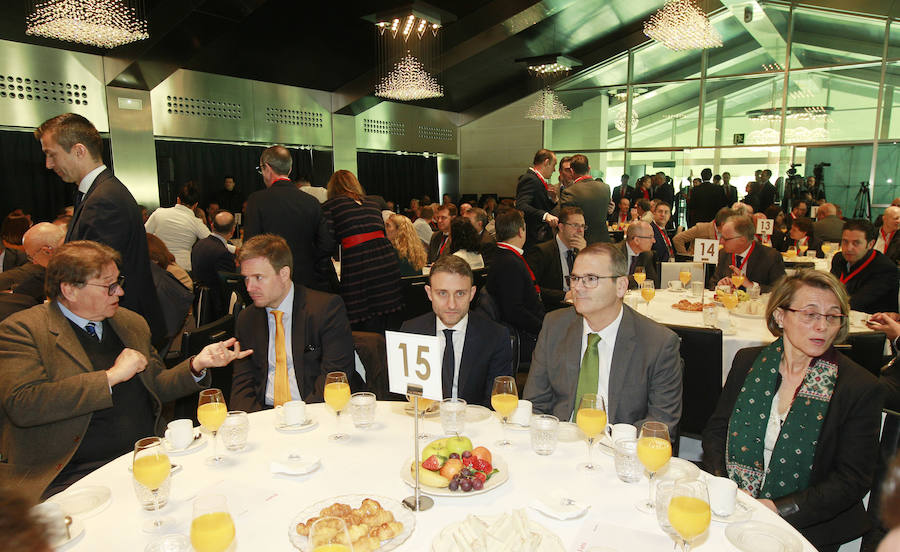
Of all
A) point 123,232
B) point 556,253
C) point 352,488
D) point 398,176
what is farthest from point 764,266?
point 398,176

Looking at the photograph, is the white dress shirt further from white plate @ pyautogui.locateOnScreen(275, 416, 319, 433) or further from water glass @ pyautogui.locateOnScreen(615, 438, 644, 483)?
A: water glass @ pyautogui.locateOnScreen(615, 438, 644, 483)

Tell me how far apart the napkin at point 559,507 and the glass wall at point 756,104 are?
12.6m

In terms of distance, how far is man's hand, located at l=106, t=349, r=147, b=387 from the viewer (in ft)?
6.82

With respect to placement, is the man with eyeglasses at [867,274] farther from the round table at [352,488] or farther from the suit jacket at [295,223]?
the suit jacket at [295,223]

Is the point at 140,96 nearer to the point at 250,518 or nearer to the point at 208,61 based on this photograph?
the point at 208,61

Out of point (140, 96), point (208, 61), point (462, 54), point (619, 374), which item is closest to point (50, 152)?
point (619, 374)

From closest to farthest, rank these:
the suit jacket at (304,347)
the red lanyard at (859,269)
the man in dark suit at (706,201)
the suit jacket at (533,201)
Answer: the suit jacket at (304,347), the red lanyard at (859,269), the suit jacket at (533,201), the man in dark suit at (706,201)

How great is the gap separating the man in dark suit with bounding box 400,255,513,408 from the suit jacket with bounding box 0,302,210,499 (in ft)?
4.51

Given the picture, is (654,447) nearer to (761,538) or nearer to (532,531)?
(761,538)

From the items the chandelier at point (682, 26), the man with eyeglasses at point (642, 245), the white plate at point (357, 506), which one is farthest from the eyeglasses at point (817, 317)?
the chandelier at point (682, 26)

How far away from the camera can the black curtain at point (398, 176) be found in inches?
480

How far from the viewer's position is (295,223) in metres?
4.12

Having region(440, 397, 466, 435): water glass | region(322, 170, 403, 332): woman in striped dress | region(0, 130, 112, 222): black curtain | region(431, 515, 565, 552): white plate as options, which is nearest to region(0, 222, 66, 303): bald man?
region(322, 170, 403, 332): woman in striped dress

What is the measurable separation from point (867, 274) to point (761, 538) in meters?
4.14
